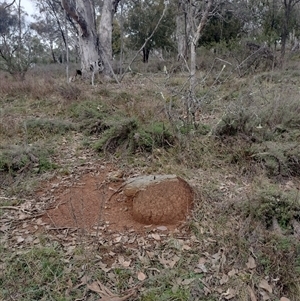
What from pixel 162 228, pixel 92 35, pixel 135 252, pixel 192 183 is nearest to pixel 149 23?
pixel 92 35

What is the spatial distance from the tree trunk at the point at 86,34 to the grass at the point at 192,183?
411cm

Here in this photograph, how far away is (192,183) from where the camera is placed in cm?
301

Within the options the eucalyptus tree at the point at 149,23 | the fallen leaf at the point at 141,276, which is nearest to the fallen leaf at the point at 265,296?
the fallen leaf at the point at 141,276

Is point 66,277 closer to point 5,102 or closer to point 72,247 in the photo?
point 72,247

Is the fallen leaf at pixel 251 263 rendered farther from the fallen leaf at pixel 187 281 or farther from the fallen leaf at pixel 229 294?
the fallen leaf at pixel 187 281

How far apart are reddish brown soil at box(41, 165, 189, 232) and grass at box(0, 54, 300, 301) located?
122 millimetres

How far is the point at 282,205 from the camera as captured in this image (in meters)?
2.51

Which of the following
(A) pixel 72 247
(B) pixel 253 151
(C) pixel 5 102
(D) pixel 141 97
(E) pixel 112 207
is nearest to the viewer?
(A) pixel 72 247

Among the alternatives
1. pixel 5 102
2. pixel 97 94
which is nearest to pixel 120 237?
pixel 97 94

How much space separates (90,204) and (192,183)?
3.30 feet

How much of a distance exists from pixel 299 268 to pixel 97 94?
532 centimetres

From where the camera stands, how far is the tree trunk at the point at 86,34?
8.68m

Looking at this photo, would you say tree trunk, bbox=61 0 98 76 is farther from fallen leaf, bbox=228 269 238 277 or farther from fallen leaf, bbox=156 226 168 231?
fallen leaf, bbox=228 269 238 277

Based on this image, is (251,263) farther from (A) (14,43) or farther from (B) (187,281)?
(A) (14,43)
